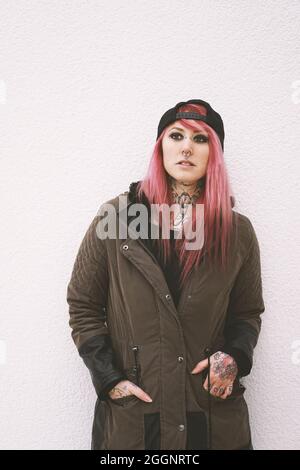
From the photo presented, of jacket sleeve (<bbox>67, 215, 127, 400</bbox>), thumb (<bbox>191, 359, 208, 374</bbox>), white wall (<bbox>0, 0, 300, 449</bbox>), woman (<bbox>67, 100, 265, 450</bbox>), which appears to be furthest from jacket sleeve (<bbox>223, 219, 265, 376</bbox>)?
jacket sleeve (<bbox>67, 215, 127, 400</bbox>)

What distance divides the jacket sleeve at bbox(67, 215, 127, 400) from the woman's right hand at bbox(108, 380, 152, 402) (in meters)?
0.02

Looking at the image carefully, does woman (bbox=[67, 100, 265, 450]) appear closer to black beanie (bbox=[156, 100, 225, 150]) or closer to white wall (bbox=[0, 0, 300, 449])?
black beanie (bbox=[156, 100, 225, 150])

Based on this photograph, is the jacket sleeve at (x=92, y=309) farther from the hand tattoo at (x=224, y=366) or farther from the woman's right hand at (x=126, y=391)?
the hand tattoo at (x=224, y=366)

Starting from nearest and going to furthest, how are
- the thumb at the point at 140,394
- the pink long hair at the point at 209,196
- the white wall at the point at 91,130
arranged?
the thumb at the point at 140,394 < the pink long hair at the point at 209,196 < the white wall at the point at 91,130

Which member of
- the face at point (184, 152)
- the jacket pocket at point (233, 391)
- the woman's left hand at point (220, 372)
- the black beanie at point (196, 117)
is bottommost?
the jacket pocket at point (233, 391)

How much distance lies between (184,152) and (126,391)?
91 centimetres

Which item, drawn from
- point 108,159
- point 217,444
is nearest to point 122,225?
point 108,159


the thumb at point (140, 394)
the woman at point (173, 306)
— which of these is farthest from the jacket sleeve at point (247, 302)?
the thumb at point (140, 394)

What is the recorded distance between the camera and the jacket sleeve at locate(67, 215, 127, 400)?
55.6 inches

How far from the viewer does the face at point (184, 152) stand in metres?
1.47

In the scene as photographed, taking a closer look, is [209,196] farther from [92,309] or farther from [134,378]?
[134,378]

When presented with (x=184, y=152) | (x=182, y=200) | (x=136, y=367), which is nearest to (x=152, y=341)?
(x=136, y=367)

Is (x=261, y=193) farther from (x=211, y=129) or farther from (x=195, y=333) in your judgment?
(x=195, y=333)

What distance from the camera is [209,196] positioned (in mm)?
1514
